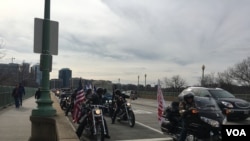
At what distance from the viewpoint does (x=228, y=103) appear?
19.8 metres

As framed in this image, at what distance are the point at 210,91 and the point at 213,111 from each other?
34.3 ft

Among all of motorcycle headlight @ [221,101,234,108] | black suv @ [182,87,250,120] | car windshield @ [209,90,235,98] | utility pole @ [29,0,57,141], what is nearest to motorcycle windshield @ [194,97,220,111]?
utility pole @ [29,0,57,141]

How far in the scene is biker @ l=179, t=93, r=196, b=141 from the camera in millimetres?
9562

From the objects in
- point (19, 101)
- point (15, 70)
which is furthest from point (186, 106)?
point (15, 70)

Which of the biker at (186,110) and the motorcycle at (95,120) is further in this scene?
the motorcycle at (95,120)

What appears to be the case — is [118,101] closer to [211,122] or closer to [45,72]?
[45,72]

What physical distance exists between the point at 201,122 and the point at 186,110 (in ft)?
1.46

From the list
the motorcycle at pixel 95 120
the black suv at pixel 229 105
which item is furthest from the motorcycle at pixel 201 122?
the black suv at pixel 229 105

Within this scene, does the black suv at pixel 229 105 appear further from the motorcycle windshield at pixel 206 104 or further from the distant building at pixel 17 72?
the distant building at pixel 17 72

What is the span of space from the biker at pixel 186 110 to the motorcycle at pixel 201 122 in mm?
81

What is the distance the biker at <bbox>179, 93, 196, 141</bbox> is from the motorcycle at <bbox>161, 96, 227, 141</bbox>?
8 centimetres

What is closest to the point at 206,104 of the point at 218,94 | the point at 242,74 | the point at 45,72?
the point at 45,72

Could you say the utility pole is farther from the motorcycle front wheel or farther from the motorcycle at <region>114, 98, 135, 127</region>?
the motorcycle at <region>114, 98, 135, 127</region>

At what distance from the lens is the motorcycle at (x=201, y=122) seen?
9391mm
